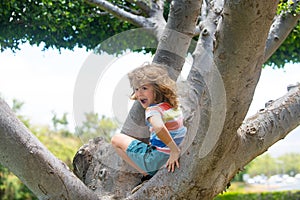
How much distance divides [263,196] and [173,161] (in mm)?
4940

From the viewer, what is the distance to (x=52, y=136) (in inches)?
323

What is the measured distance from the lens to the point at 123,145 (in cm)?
184

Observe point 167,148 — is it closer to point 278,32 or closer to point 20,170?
point 20,170

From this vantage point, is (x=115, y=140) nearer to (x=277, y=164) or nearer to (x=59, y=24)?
(x=59, y=24)

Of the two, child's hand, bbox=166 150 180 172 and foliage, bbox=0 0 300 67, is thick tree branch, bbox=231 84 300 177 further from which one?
foliage, bbox=0 0 300 67

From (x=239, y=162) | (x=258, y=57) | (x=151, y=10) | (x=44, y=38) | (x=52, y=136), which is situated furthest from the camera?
(x=52, y=136)

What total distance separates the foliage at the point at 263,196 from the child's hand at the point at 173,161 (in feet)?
14.9

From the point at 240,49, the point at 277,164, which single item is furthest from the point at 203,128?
the point at 277,164

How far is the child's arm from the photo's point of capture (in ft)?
5.13

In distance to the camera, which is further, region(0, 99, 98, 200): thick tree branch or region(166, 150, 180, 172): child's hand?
region(166, 150, 180, 172): child's hand

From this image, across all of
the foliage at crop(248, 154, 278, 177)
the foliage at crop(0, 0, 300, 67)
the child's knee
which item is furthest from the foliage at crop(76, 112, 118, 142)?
the foliage at crop(248, 154, 278, 177)

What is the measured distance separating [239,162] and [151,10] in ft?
7.96

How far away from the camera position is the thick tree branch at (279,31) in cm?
288

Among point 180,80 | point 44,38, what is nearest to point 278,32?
point 180,80
